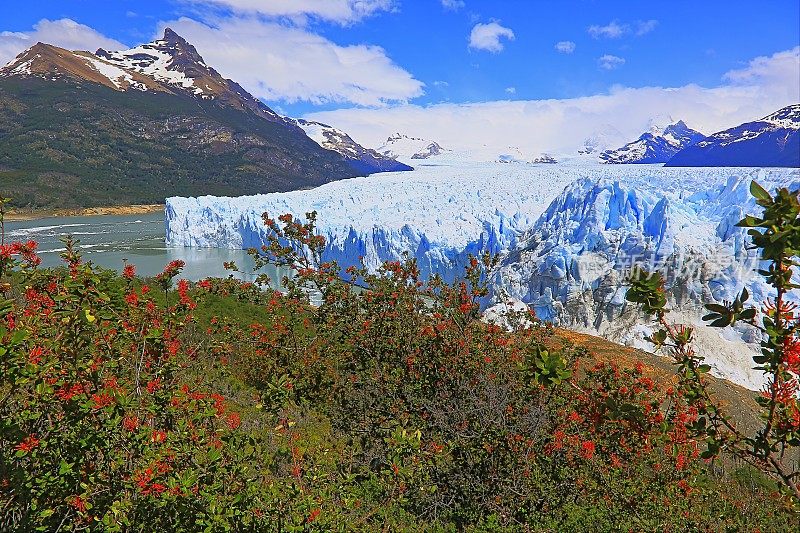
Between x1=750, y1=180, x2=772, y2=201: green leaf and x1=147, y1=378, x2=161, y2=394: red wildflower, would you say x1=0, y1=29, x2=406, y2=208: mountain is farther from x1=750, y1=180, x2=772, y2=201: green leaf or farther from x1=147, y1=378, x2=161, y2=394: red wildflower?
x1=750, y1=180, x2=772, y2=201: green leaf

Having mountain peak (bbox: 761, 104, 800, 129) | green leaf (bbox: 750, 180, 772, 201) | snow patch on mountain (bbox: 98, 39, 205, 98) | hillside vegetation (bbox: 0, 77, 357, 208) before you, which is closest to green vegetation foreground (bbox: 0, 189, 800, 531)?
green leaf (bbox: 750, 180, 772, 201)

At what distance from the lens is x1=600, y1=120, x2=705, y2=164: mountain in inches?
5824

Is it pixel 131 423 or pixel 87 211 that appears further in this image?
pixel 87 211

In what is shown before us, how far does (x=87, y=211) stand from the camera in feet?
244

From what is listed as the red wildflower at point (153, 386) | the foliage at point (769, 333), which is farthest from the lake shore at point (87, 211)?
the foliage at point (769, 333)

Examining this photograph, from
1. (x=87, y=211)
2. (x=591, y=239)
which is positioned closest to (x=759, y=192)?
(x=591, y=239)

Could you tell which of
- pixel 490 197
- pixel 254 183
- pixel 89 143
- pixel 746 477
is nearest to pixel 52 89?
pixel 89 143

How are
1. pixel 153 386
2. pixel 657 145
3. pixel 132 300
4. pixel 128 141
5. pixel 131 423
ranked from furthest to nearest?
pixel 657 145, pixel 128 141, pixel 132 300, pixel 153 386, pixel 131 423

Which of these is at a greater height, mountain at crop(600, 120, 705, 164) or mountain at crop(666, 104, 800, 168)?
mountain at crop(600, 120, 705, 164)

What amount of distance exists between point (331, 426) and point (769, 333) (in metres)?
6.01

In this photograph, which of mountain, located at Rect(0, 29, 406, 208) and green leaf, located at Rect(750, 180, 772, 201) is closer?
green leaf, located at Rect(750, 180, 772, 201)

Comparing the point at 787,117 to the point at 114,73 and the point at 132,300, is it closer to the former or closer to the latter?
the point at 132,300

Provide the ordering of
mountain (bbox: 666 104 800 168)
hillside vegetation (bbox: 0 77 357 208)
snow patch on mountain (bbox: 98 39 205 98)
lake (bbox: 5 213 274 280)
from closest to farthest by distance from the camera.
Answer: lake (bbox: 5 213 274 280), mountain (bbox: 666 104 800 168), hillside vegetation (bbox: 0 77 357 208), snow patch on mountain (bbox: 98 39 205 98)

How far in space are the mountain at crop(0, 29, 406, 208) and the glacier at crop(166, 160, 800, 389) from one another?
6896 centimetres
